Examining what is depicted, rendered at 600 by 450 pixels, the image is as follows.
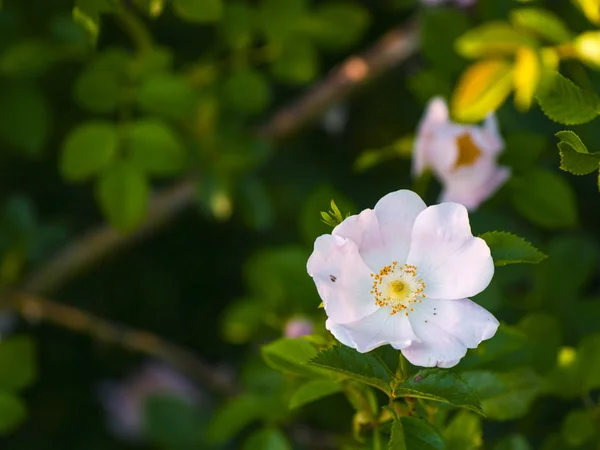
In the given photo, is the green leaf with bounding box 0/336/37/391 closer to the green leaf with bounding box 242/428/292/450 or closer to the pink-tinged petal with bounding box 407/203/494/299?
the green leaf with bounding box 242/428/292/450

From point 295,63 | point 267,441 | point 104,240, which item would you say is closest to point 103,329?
point 104,240

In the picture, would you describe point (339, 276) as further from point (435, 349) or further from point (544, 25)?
point (544, 25)

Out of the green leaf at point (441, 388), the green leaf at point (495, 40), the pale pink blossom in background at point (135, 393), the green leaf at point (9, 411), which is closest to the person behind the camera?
the green leaf at point (441, 388)

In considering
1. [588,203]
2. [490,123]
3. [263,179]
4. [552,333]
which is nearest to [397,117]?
[263,179]

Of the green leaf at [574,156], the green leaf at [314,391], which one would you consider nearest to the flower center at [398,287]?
the green leaf at [314,391]

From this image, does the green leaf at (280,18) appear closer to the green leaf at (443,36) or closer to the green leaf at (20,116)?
the green leaf at (443,36)

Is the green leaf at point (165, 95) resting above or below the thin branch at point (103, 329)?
above
